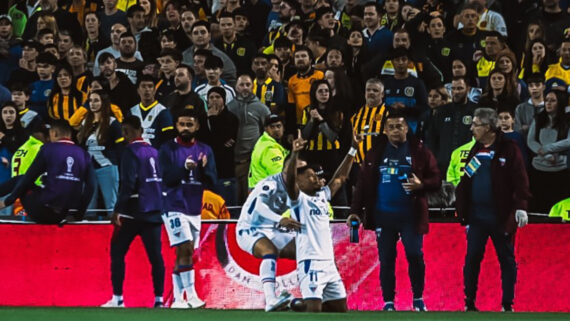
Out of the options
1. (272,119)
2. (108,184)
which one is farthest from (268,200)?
(108,184)

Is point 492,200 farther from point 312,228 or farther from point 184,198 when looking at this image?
point 184,198

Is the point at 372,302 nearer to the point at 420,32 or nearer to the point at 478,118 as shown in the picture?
the point at 478,118

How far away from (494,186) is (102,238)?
4.76 metres

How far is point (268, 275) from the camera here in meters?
14.1

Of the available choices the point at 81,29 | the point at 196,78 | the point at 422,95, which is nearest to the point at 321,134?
→ the point at 422,95

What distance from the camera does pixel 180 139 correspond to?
15547mm

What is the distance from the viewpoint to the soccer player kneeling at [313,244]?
44.7ft

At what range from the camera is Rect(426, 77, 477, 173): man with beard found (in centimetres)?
1717

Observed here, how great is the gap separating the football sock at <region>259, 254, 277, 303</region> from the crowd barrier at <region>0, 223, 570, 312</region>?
4.80ft

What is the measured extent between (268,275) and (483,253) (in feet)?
7.94

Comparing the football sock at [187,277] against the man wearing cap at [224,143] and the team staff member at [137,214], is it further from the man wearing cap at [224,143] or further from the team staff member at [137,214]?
the man wearing cap at [224,143]

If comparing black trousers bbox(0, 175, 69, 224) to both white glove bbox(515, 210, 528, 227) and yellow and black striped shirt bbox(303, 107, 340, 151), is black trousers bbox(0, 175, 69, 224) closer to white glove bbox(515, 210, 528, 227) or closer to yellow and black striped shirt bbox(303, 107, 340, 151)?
yellow and black striped shirt bbox(303, 107, 340, 151)

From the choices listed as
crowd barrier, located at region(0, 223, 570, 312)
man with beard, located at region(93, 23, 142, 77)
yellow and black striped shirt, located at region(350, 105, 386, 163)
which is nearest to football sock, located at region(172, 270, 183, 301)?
crowd barrier, located at region(0, 223, 570, 312)

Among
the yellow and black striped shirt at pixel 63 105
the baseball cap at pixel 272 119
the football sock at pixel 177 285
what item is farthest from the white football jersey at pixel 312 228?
the yellow and black striped shirt at pixel 63 105
